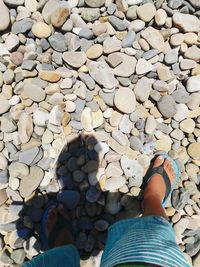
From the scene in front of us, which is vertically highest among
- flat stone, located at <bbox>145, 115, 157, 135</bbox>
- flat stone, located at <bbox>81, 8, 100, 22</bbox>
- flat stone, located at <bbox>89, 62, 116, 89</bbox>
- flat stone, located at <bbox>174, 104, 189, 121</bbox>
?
flat stone, located at <bbox>81, 8, 100, 22</bbox>

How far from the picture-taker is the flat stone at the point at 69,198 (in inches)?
77.2

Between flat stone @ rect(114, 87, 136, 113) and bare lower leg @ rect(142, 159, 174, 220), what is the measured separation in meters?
0.36

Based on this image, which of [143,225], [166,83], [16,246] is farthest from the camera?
[166,83]

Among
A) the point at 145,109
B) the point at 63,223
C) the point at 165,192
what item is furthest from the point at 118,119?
the point at 63,223

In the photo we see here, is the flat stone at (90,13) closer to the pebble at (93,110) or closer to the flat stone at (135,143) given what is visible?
the pebble at (93,110)

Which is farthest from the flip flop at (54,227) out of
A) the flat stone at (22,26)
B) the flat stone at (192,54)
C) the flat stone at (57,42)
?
the flat stone at (192,54)

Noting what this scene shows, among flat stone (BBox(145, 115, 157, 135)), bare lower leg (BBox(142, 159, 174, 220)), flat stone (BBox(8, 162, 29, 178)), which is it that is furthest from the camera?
flat stone (BBox(145, 115, 157, 135))

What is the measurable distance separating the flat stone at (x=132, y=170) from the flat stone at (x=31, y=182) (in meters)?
0.49

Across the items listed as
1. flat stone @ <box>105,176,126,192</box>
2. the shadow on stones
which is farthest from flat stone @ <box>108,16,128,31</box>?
flat stone @ <box>105,176,126,192</box>

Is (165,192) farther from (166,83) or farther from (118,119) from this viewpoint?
(166,83)

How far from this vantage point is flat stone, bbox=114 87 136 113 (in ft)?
6.58

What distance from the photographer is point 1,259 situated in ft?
6.33

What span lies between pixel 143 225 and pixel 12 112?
40.2 inches

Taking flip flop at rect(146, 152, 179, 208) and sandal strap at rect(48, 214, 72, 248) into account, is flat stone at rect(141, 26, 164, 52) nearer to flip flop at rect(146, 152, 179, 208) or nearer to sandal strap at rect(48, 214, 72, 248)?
flip flop at rect(146, 152, 179, 208)
